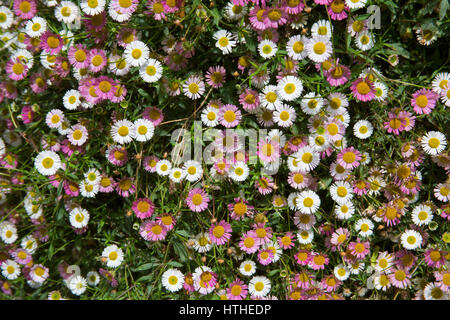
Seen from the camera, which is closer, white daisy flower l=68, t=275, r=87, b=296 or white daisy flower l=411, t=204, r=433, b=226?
white daisy flower l=411, t=204, r=433, b=226

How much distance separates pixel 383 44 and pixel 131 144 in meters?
1.39

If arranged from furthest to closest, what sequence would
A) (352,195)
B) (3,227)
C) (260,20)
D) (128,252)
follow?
1. (3,227)
2. (128,252)
3. (352,195)
4. (260,20)

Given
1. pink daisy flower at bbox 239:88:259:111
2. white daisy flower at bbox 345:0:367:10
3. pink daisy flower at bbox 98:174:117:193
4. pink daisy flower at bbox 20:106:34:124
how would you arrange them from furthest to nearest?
pink daisy flower at bbox 20:106:34:124
pink daisy flower at bbox 98:174:117:193
pink daisy flower at bbox 239:88:259:111
white daisy flower at bbox 345:0:367:10

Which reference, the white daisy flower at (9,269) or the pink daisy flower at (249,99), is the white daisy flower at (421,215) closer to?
the pink daisy flower at (249,99)

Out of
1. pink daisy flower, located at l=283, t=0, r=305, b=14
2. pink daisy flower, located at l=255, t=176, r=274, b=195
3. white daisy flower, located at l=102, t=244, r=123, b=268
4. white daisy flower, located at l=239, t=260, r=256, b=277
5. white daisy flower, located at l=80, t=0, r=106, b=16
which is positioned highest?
white daisy flower, located at l=80, t=0, r=106, b=16

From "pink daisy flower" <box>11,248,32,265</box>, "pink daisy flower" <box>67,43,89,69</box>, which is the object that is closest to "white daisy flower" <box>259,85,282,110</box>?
"pink daisy flower" <box>67,43,89,69</box>

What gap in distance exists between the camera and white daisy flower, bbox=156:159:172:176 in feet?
5.69

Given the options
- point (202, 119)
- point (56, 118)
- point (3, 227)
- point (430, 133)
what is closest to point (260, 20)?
point (202, 119)

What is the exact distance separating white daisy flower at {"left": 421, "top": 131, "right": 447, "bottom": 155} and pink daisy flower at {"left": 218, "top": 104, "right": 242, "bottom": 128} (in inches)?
38.1

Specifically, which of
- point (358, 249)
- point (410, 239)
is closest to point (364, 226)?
point (358, 249)

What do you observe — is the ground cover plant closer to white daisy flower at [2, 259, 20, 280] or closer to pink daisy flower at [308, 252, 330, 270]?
pink daisy flower at [308, 252, 330, 270]

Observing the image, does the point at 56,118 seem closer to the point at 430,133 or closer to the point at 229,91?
the point at 229,91

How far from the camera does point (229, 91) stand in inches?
68.1

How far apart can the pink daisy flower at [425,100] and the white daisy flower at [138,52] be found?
136 cm
